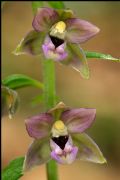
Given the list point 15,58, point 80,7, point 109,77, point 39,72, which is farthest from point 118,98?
point 80,7

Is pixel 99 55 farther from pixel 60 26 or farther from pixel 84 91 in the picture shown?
pixel 84 91

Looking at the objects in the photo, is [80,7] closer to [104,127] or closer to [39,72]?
[39,72]

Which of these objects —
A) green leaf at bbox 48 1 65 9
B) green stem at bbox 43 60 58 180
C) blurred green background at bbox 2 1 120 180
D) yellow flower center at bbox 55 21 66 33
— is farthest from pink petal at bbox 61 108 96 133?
blurred green background at bbox 2 1 120 180

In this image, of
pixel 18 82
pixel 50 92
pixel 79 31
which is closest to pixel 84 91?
pixel 18 82

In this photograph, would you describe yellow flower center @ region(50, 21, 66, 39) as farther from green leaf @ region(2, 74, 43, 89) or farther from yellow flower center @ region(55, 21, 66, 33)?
green leaf @ region(2, 74, 43, 89)

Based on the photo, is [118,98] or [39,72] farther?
[39,72]

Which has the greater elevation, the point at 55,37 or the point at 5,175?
the point at 55,37

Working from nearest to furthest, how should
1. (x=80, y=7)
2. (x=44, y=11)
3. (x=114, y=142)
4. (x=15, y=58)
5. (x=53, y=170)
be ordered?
(x=44, y=11)
(x=53, y=170)
(x=114, y=142)
(x=15, y=58)
(x=80, y=7)
